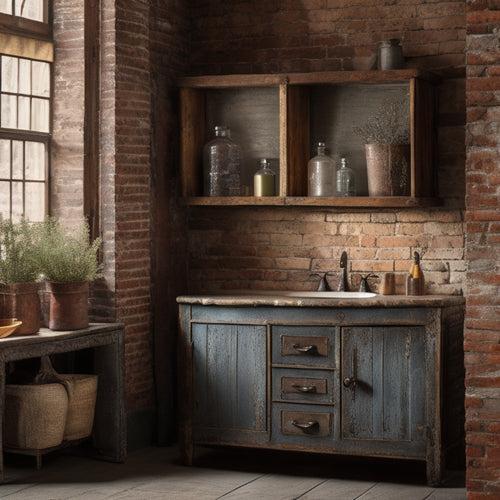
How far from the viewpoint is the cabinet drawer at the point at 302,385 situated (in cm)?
546

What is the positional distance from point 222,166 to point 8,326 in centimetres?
179

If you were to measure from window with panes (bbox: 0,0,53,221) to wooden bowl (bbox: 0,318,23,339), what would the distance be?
67cm


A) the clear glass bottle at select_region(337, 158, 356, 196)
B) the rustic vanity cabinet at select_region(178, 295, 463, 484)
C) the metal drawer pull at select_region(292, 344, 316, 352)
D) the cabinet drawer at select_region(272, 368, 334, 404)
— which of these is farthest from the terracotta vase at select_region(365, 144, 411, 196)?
→ the cabinet drawer at select_region(272, 368, 334, 404)

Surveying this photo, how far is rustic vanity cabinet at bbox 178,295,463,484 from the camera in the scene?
17.4 ft

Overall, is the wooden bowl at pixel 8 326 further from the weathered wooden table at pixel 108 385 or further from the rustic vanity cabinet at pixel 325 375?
the rustic vanity cabinet at pixel 325 375

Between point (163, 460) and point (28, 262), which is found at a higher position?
point (28, 262)

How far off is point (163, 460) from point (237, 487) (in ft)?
2.42

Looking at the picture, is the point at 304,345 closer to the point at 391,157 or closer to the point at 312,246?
the point at 312,246

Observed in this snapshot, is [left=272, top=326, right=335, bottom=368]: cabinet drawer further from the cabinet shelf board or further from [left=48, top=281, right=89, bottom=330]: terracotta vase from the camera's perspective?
[left=48, top=281, right=89, bottom=330]: terracotta vase

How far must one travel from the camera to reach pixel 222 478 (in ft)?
17.8

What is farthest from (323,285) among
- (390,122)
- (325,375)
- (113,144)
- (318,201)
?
(113,144)

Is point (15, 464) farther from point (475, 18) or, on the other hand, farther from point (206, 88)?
point (475, 18)

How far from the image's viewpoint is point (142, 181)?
6055 mm

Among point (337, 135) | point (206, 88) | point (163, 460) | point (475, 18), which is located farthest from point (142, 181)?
point (475, 18)
